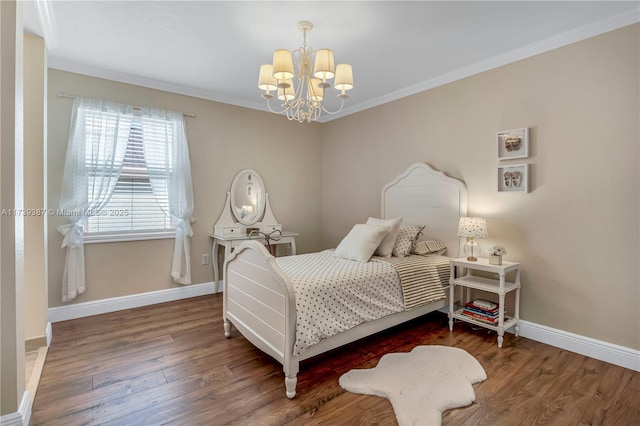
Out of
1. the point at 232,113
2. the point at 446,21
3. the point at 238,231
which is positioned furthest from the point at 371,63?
the point at 238,231

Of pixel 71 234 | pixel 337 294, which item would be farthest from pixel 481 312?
pixel 71 234

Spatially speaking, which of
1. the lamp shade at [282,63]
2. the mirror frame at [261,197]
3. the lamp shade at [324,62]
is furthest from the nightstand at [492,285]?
the mirror frame at [261,197]

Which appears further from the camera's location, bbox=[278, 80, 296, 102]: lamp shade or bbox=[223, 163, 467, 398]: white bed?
bbox=[278, 80, 296, 102]: lamp shade

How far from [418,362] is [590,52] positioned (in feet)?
8.75

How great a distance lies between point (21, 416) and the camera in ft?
5.01

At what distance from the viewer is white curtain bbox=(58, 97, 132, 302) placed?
3.03m

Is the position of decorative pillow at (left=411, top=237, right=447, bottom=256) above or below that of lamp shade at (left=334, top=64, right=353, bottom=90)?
below

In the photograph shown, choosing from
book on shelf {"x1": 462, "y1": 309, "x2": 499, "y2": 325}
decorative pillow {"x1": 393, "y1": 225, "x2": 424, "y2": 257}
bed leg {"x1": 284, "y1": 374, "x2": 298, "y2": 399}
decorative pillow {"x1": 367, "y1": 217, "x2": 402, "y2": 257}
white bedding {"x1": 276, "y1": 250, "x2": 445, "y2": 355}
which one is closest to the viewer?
bed leg {"x1": 284, "y1": 374, "x2": 298, "y2": 399}

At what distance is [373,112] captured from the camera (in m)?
4.11

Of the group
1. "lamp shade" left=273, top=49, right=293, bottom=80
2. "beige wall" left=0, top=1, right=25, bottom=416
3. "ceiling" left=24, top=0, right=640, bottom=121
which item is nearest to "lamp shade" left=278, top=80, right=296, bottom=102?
"lamp shade" left=273, top=49, right=293, bottom=80

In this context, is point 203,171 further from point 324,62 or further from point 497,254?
point 497,254

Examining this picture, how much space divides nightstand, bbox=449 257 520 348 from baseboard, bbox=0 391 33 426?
9.77ft

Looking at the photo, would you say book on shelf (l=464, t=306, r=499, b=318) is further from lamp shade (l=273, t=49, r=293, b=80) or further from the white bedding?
lamp shade (l=273, t=49, r=293, b=80)

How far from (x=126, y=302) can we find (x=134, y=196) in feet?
3.76
